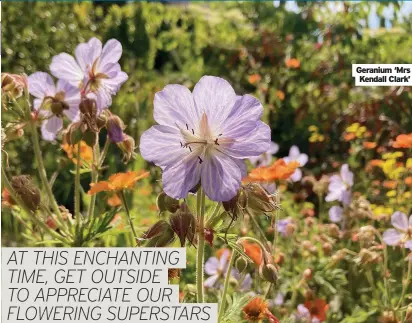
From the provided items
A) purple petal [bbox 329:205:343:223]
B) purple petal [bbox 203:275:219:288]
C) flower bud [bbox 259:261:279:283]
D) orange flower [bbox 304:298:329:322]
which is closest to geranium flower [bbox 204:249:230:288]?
purple petal [bbox 203:275:219:288]

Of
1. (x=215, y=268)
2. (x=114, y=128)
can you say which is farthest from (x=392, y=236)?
(x=114, y=128)

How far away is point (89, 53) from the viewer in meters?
1.27

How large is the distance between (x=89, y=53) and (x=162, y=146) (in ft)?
1.52

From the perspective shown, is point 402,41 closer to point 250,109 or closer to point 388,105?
point 388,105

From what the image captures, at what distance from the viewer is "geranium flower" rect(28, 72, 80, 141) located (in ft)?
4.25

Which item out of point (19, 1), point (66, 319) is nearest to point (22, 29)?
point (19, 1)

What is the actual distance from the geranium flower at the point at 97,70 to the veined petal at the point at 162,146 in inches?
14.0

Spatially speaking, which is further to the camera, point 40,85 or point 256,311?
point 40,85

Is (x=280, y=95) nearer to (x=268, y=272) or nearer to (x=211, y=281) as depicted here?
(x=211, y=281)

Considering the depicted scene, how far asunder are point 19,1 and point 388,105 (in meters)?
2.04

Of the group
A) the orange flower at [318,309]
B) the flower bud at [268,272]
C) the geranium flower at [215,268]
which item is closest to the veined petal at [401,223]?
the orange flower at [318,309]

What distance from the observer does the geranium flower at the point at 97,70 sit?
1.22 metres

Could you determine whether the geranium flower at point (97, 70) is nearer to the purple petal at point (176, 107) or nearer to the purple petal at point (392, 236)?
the purple petal at point (176, 107)

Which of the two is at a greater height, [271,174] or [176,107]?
[271,174]
